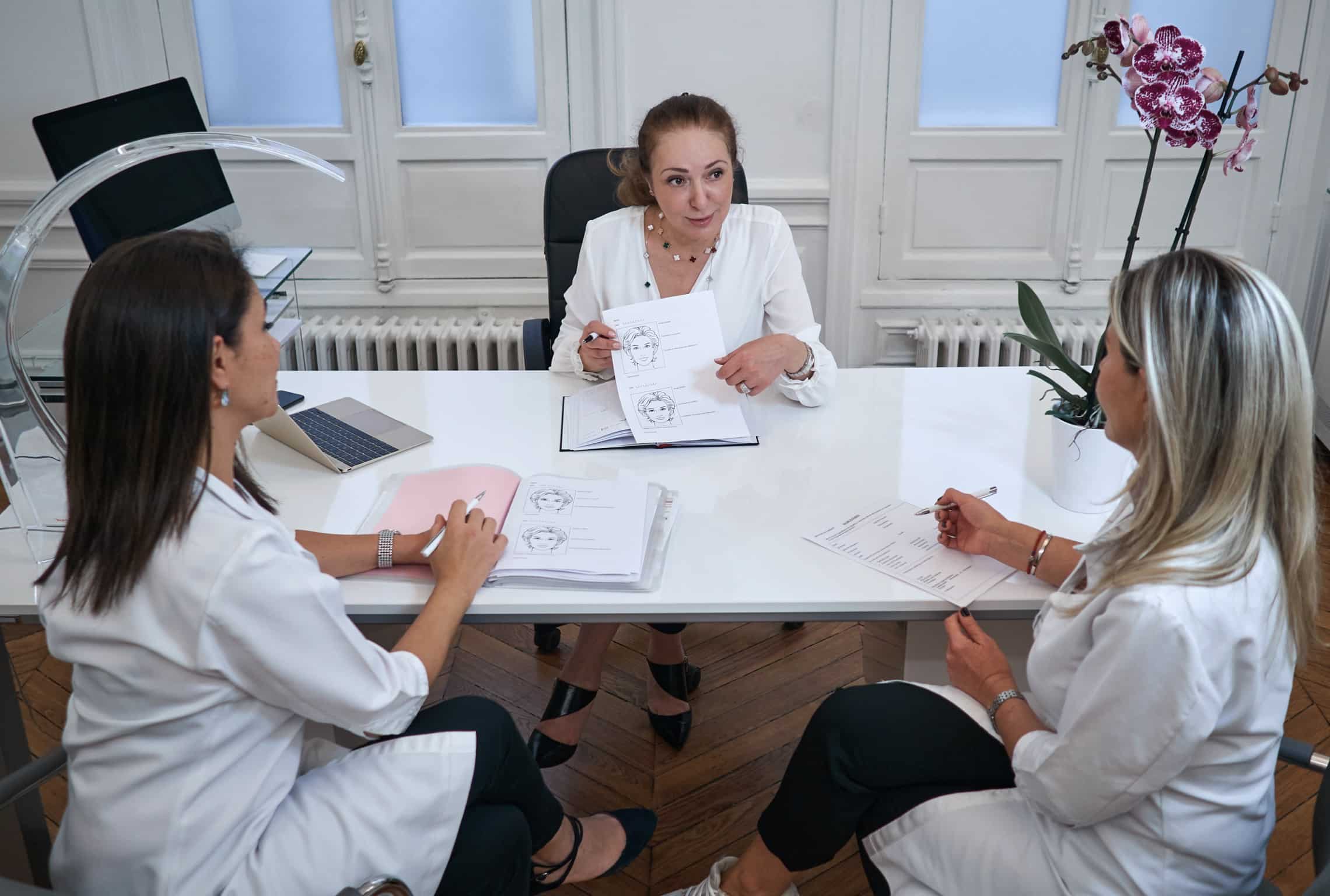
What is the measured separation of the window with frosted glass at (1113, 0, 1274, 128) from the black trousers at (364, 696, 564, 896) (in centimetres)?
278

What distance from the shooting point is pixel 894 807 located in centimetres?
140

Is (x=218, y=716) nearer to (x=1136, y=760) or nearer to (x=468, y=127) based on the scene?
(x=1136, y=760)

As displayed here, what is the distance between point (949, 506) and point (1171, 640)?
0.53 meters

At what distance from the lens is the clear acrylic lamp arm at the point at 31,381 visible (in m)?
1.44

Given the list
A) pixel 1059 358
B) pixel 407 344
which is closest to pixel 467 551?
pixel 1059 358

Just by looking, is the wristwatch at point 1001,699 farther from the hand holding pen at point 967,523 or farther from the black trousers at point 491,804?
the black trousers at point 491,804

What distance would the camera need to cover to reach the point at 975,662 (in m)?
1.39

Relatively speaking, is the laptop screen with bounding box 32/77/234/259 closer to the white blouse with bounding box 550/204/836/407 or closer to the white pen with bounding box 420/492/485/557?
the white blouse with bounding box 550/204/836/407

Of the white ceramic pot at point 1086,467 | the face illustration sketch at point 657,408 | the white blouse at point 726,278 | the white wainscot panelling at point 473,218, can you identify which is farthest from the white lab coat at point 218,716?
the white wainscot panelling at point 473,218

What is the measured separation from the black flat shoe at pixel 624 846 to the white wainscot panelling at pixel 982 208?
7.40 feet

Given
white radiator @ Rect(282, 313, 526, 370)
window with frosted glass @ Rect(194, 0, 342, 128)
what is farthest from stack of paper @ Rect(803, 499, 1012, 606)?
window with frosted glass @ Rect(194, 0, 342, 128)

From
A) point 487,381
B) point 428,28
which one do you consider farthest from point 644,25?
point 487,381

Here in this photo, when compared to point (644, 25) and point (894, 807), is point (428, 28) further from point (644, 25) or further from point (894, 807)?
point (894, 807)

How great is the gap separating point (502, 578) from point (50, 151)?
4.41ft
